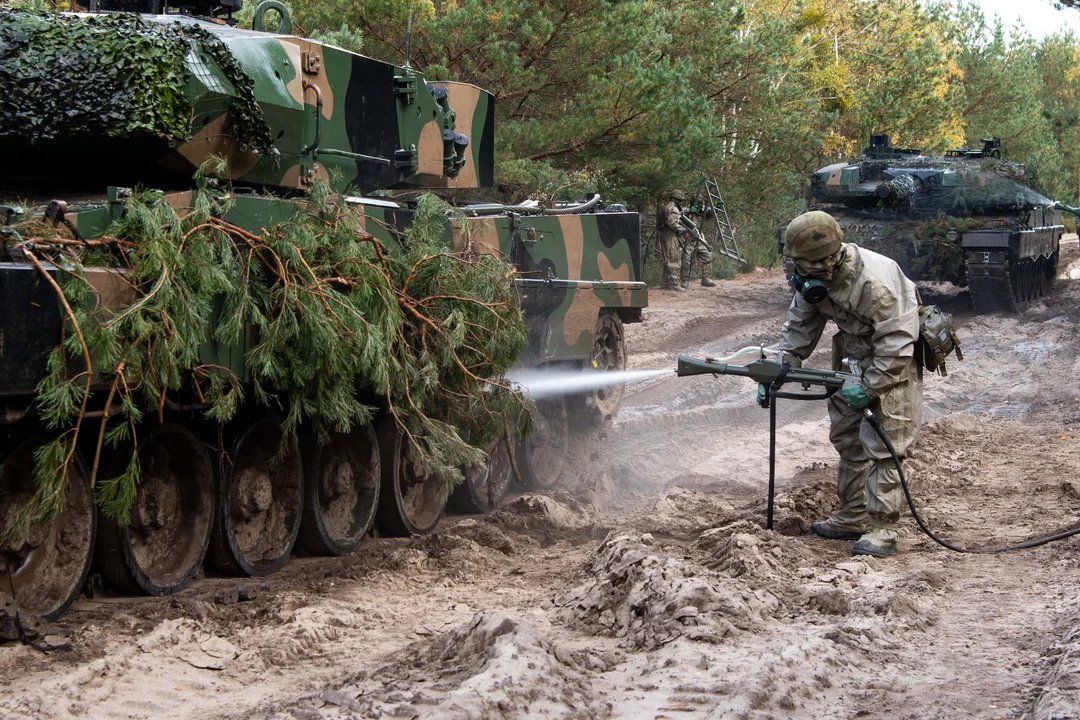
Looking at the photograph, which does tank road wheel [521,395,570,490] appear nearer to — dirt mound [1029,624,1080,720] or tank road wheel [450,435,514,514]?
tank road wheel [450,435,514,514]


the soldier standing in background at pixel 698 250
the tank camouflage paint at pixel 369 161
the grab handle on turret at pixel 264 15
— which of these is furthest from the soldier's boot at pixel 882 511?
the soldier standing in background at pixel 698 250

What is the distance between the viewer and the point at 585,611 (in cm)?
499

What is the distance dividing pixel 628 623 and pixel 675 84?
12881 mm

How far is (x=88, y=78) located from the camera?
17.8 ft

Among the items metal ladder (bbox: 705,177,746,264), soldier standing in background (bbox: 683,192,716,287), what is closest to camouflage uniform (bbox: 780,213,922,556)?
metal ladder (bbox: 705,177,746,264)

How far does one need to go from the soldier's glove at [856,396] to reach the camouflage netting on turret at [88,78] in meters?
3.22

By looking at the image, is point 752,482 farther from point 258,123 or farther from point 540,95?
point 540,95

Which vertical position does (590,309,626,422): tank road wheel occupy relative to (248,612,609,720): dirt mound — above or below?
above

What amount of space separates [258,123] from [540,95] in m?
10.8

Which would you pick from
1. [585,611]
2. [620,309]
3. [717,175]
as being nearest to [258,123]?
[585,611]

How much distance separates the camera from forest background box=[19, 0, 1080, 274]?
49.1 feet

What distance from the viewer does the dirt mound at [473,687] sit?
3680mm

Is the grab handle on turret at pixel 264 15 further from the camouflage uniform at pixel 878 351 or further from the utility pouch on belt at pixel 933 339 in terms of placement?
the utility pouch on belt at pixel 933 339

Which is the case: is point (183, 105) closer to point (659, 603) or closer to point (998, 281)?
point (659, 603)
